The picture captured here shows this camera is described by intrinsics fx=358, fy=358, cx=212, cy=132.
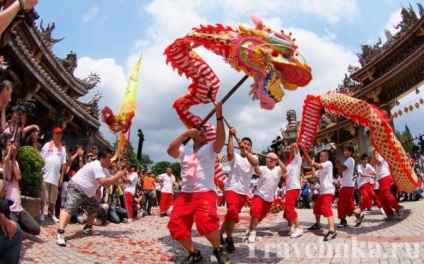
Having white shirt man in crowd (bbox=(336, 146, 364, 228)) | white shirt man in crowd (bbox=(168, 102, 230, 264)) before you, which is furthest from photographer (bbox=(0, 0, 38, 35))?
white shirt man in crowd (bbox=(336, 146, 364, 228))

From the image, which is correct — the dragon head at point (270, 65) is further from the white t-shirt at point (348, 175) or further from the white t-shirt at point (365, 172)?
the white t-shirt at point (365, 172)

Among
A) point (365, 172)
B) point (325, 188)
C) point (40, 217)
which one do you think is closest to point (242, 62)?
point (325, 188)

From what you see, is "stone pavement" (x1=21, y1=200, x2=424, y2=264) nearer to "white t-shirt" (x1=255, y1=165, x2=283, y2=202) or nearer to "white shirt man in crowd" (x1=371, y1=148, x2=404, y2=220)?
"white shirt man in crowd" (x1=371, y1=148, x2=404, y2=220)

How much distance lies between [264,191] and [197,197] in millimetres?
2026

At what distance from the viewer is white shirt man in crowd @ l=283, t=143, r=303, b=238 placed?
19.9 ft

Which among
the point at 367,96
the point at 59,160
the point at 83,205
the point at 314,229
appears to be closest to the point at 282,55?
the point at 314,229

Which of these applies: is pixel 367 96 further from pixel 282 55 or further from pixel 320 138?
pixel 282 55

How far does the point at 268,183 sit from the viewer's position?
5953 mm

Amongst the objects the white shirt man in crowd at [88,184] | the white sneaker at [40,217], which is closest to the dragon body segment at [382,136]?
the white shirt man in crowd at [88,184]

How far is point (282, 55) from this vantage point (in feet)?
16.4

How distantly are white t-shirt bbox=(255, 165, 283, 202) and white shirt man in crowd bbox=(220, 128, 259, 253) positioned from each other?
383mm

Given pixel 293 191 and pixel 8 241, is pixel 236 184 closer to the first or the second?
pixel 293 191

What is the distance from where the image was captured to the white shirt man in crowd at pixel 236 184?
5.21 meters

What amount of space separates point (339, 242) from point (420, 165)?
32.0ft
